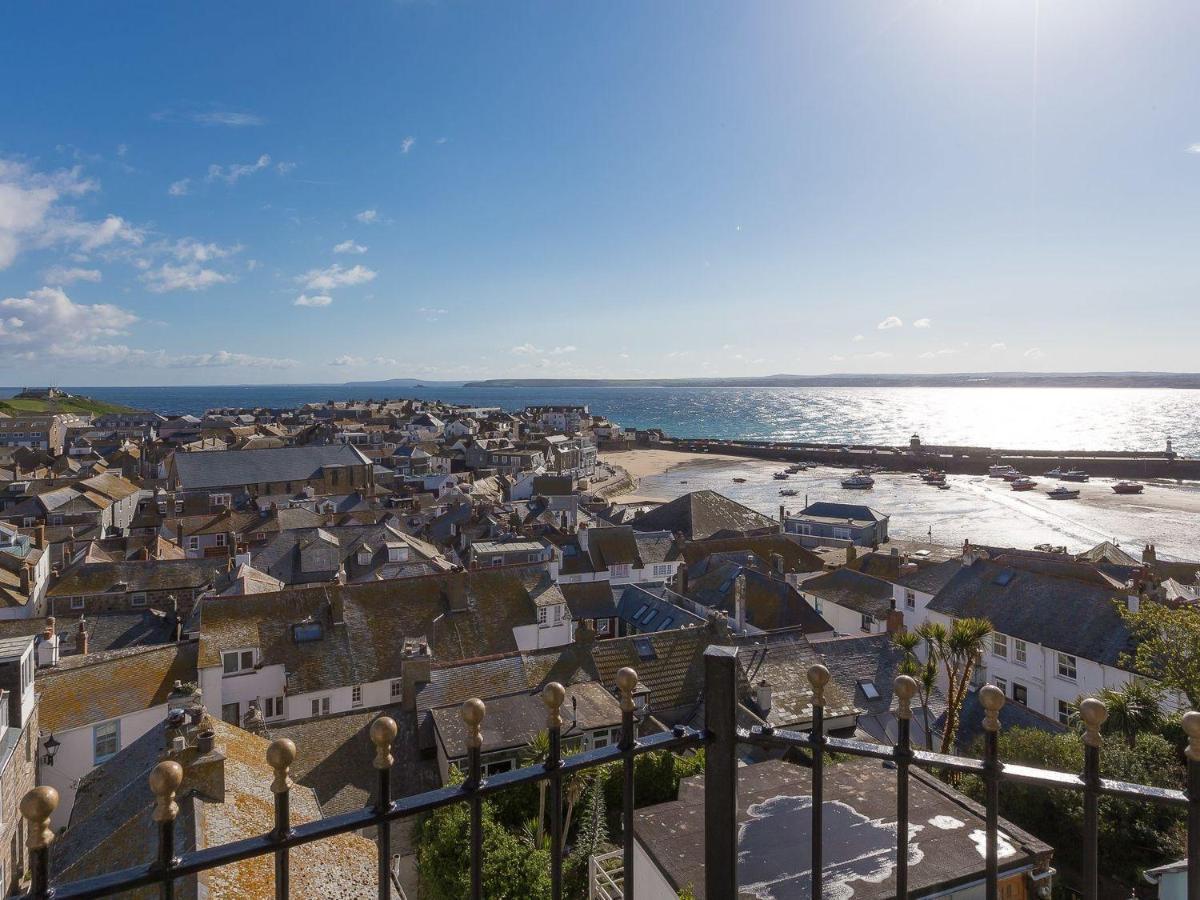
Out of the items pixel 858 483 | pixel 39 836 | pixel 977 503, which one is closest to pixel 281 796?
pixel 39 836

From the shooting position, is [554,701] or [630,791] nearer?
[554,701]

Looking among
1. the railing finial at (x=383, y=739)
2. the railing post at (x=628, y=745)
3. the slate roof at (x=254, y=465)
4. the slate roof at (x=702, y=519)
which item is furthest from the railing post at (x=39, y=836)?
the slate roof at (x=254, y=465)

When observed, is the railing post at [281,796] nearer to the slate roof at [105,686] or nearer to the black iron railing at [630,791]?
the black iron railing at [630,791]

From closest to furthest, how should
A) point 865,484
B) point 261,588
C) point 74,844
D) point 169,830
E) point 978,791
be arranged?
1. point 169,830
2. point 74,844
3. point 978,791
4. point 261,588
5. point 865,484

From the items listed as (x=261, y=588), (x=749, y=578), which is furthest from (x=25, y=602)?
(x=749, y=578)

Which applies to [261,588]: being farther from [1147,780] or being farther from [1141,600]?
[1141,600]

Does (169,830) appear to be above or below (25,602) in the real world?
above

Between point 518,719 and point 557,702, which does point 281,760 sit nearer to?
→ point 557,702
